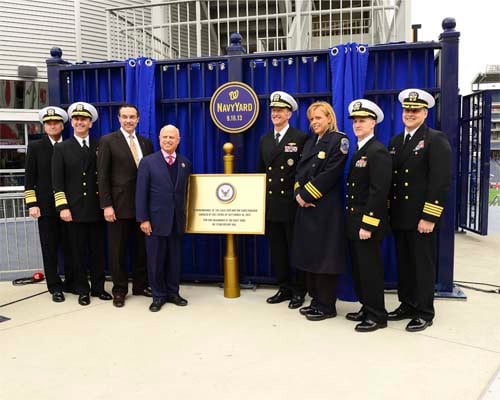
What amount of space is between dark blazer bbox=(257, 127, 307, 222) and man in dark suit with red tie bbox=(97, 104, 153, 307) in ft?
3.68

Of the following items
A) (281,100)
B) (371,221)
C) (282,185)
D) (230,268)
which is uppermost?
(281,100)

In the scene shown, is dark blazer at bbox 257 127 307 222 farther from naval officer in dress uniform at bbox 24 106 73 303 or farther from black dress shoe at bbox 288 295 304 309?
naval officer in dress uniform at bbox 24 106 73 303

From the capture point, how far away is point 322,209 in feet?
11.8

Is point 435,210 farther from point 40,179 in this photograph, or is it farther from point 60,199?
point 40,179

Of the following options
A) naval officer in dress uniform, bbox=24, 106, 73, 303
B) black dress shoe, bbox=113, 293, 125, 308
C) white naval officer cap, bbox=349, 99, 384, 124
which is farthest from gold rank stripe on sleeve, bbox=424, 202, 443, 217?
naval officer in dress uniform, bbox=24, 106, 73, 303

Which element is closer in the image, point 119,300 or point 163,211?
point 163,211

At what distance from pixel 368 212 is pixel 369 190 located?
0.17m

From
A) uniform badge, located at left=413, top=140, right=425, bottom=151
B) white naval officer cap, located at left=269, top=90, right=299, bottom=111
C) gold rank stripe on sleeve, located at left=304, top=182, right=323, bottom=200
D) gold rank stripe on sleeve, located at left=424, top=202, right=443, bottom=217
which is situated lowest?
gold rank stripe on sleeve, located at left=424, top=202, right=443, bottom=217

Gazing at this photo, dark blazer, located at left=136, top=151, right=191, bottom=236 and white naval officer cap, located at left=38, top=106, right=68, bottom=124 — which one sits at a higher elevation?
white naval officer cap, located at left=38, top=106, right=68, bottom=124

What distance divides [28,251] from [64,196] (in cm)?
170

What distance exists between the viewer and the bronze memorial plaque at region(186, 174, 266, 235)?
4.13 meters

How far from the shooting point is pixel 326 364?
288 cm

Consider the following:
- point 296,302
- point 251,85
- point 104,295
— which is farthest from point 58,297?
point 251,85

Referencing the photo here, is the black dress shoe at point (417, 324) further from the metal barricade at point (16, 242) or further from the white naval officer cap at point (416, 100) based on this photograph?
the metal barricade at point (16, 242)
